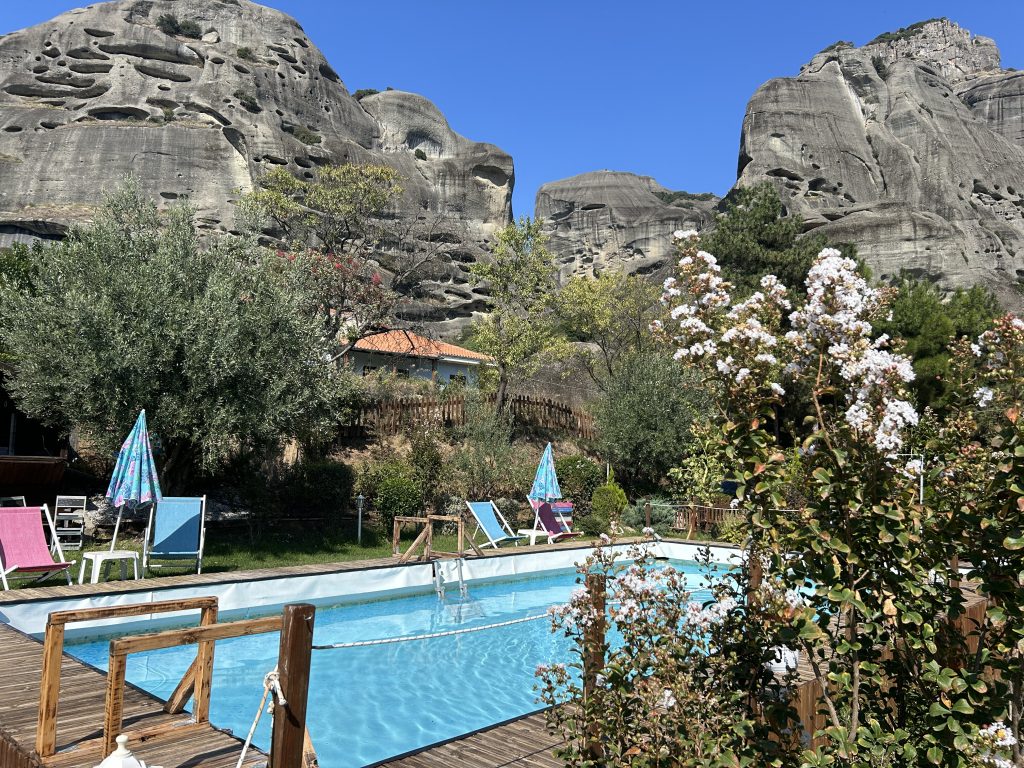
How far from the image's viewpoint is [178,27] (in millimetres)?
54125

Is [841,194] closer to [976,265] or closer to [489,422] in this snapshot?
[976,265]

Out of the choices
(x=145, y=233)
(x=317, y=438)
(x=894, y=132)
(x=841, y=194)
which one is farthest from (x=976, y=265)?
(x=145, y=233)

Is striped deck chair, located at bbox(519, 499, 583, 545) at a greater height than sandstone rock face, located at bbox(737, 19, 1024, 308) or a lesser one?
lesser

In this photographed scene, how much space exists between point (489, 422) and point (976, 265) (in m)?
35.9

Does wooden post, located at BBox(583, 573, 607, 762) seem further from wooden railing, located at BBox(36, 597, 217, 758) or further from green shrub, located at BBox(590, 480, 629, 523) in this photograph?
green shrub, located at BBox(590, 480, 629, 523)

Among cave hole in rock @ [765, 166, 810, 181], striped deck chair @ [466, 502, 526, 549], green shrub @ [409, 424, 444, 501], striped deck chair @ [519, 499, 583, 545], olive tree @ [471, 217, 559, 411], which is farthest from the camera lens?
cave hole in rock @ [765, 166, 810, 181]

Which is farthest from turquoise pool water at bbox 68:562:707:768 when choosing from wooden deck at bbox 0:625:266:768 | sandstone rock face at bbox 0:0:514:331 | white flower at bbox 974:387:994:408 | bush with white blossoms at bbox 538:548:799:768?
sandstone rock face at bbox 0:0:514:331

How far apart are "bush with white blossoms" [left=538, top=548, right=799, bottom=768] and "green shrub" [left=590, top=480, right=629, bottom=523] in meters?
13.9

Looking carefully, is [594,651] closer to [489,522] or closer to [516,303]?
[489,522]

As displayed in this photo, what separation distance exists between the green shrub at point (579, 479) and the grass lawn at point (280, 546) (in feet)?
12.8

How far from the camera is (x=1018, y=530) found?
90.5 inches

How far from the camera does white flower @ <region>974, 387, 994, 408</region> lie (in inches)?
105

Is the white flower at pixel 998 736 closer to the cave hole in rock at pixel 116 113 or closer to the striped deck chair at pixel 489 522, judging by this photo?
the striped deck chair at pixel 489 522

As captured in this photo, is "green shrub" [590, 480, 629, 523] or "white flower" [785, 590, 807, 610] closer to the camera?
"white flower" [785, 590, 807, 610]
